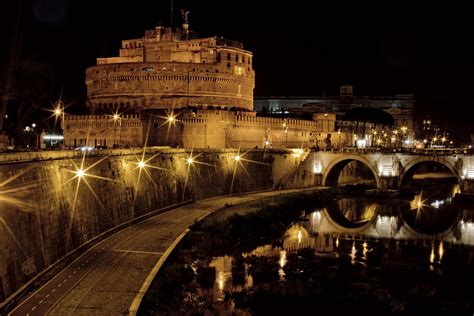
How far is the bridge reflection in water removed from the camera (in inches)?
884

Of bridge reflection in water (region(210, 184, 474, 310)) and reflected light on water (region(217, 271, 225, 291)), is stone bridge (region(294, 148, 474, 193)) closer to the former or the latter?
bridge reflection in water (region(210, 184, 474, 310))

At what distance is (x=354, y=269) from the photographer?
21.2 meters

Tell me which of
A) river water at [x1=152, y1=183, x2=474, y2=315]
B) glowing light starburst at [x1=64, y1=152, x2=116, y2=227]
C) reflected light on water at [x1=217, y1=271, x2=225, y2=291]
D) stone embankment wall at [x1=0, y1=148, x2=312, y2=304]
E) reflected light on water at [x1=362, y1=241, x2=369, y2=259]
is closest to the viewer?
stone embankment wall at [x1=0, y1=148, x2=312, y2=304]

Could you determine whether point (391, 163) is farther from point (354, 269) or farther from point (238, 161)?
point (354, 269)

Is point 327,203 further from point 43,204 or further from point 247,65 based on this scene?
point 43,204

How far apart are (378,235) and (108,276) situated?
1628cm

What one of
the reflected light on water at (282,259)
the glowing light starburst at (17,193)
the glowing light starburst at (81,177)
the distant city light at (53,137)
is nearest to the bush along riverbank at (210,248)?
the reflected light on water at (282,259)

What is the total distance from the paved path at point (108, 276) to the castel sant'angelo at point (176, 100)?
68.3 feet

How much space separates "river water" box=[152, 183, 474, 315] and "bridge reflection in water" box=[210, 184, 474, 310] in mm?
42

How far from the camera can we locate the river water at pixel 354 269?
56.6ft

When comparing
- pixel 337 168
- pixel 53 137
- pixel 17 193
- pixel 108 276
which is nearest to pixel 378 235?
pixel 108 276

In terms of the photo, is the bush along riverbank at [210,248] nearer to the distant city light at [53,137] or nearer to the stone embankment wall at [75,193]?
the stone embankment wall at [75,193]

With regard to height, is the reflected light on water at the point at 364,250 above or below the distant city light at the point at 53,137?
below

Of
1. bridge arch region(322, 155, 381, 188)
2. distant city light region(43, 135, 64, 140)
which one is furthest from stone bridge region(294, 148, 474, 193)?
distant city light region(43, 135, 64, 140)
